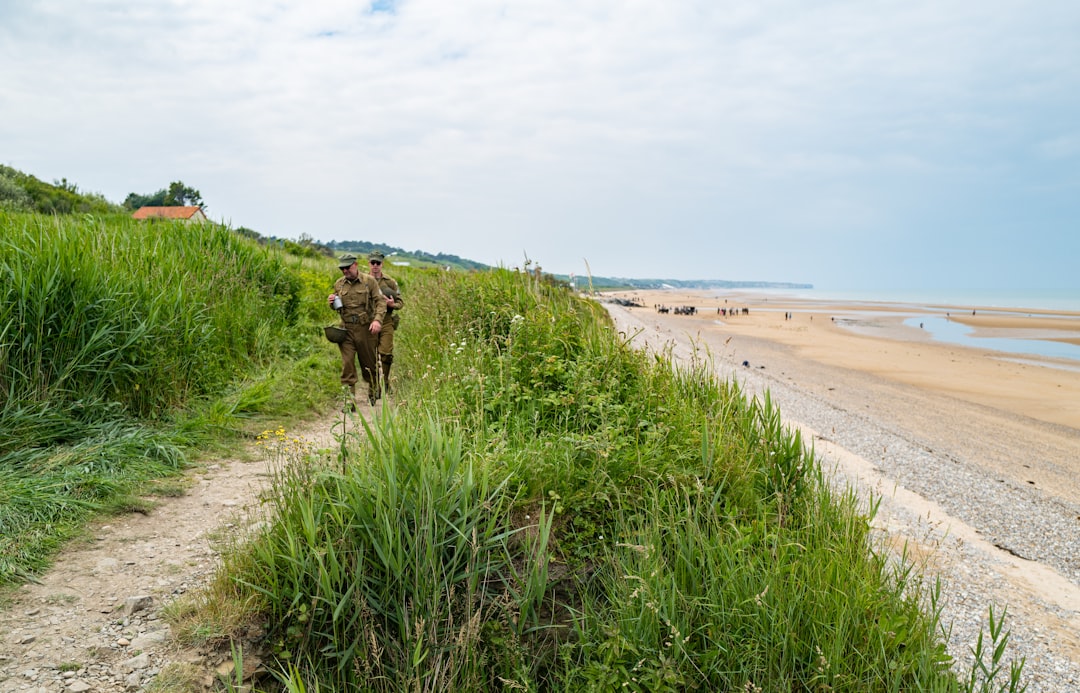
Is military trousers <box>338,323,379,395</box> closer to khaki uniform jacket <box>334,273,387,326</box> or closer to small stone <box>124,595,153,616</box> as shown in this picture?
khaki uniform jacket <box>334,273,387,326</box>

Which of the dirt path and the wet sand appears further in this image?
the wet sand

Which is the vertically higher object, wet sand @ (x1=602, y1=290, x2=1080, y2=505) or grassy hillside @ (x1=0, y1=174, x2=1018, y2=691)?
grassy hillside @ (x1=0, y1=174, x2=1018, y2=691)

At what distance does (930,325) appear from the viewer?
4631 cm

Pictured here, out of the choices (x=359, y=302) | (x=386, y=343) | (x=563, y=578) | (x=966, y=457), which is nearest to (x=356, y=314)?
(x=359, y=302)

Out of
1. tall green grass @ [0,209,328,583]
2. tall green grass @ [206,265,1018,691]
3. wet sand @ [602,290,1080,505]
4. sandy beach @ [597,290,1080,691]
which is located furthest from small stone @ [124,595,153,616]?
sandy beach @ [597,290,1080,691]

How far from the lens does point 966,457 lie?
447 inches

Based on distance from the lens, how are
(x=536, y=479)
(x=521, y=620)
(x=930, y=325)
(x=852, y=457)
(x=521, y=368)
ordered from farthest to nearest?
1. (x=930, y=325)
2. (x=852, y=457)
3. (x=521, y=368)
4. (x=536, y=479)
5. (x=521, y=620)

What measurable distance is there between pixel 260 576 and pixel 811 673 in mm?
3006

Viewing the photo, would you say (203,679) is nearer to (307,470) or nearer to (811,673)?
(307,470)

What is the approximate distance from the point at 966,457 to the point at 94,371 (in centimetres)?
1366

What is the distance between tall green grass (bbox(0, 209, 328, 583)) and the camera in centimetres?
423

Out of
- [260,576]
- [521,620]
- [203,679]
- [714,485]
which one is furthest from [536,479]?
[203,679]

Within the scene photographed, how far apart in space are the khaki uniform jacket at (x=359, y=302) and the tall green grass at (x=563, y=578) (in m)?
4.49

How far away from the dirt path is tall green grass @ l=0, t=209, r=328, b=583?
250 millimetres
